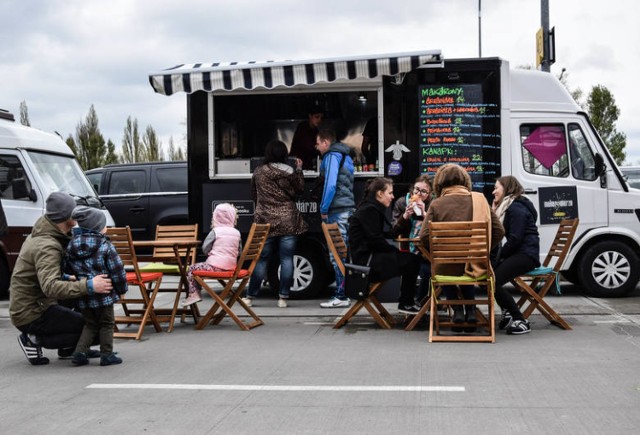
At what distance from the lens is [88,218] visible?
22.4 ft

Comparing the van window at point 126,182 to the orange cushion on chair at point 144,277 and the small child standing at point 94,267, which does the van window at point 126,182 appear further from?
the small child standing at point 94,267

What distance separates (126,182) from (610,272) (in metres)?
9.68

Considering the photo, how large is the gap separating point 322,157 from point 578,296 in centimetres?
366

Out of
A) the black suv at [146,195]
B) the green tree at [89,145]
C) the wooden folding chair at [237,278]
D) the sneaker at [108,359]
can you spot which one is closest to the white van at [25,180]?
the black suv at [146,195]

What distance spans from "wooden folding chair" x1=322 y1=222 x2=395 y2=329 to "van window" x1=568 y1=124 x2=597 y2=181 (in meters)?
3.63

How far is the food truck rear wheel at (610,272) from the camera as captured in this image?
1111 centimetres

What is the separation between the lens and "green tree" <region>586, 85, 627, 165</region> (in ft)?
135

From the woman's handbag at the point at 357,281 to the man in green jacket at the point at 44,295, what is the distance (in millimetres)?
2534

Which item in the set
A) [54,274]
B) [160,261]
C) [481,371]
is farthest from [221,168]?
[481,371]

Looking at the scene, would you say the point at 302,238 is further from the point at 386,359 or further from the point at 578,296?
the point at 386,359

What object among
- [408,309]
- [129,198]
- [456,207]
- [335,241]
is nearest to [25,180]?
[129,198]

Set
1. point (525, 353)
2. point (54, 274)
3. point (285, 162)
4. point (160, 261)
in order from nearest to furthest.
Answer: point (54, 274) < point (525, 353) < point (160, 261) < point (285, 162)

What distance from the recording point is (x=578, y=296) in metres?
11.3

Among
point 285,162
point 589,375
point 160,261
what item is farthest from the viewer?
point 285,162
